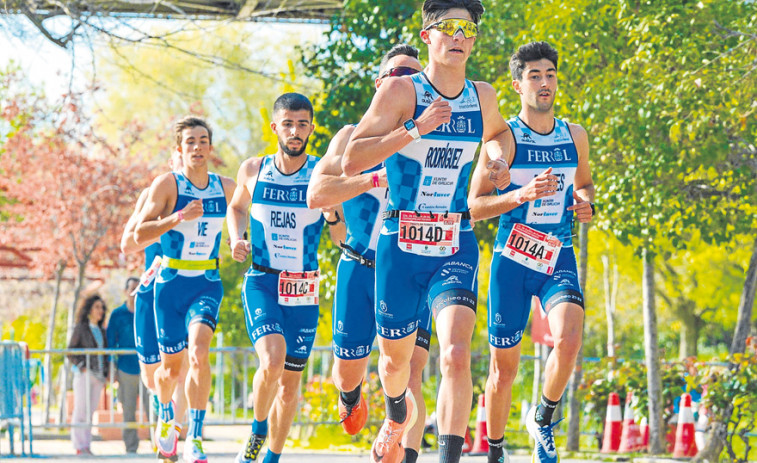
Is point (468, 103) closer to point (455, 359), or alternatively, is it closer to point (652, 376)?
point (455, 359)

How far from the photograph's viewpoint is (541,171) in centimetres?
746

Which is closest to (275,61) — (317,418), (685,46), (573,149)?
(317,418)

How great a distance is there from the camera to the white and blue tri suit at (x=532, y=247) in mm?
7305

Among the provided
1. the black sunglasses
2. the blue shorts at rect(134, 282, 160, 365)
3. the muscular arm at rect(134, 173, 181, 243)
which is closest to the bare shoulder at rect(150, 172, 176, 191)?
the muscular arm at rect(134, 173, 181, 243)

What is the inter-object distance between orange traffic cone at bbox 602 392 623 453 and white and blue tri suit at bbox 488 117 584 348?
6242 mm

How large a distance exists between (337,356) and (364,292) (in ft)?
1.54

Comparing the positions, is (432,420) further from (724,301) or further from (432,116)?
(724,301)

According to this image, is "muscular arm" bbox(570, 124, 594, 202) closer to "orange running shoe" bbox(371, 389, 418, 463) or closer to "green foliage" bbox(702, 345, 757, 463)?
"orange running shoe" bbox(371, 389, 418, 463)

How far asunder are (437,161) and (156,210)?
3.73 metres

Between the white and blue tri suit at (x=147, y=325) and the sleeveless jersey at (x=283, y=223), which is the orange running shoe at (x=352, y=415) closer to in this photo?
the sleeveless jersey at (x=283, y=223)

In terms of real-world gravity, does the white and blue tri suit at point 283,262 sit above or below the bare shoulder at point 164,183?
Result: below

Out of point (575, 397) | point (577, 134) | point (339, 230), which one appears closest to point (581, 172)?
point (577, 134)

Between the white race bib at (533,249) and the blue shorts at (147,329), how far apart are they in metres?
3.53

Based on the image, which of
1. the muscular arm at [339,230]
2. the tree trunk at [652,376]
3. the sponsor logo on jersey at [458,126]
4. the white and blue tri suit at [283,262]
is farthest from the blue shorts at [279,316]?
the tree trunk at [652,376]
